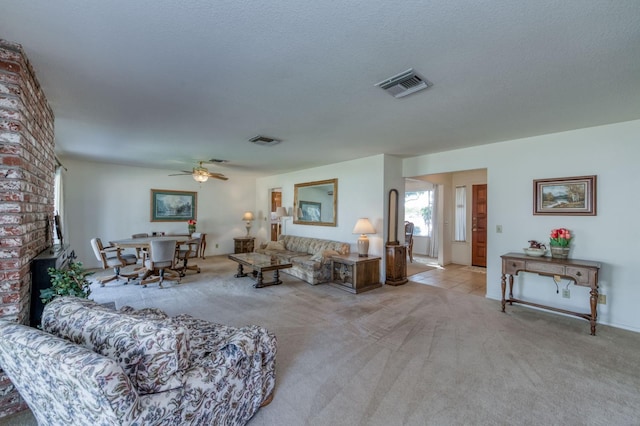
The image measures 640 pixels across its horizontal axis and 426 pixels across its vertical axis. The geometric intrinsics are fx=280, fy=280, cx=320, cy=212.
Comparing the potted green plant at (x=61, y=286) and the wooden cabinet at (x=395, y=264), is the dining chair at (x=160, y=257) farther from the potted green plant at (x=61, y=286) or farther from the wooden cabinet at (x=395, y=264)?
the wooden cabinet at (x=395, y=264)

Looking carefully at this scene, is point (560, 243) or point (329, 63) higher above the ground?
point (329, 63)

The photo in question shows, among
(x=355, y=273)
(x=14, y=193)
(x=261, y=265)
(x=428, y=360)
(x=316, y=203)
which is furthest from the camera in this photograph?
(x=316, y=203)

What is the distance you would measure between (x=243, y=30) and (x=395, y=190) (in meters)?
4.18

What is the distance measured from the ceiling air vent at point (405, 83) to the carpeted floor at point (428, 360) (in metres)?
2.41

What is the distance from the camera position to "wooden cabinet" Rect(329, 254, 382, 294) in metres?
4.65

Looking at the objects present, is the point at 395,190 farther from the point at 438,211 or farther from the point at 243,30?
the point at 243,30

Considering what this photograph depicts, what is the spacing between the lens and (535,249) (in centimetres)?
365

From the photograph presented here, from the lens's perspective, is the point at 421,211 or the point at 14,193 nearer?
the point at 14,193

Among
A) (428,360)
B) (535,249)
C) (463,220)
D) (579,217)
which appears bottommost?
(428,360)

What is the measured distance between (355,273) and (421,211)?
16.7 feet

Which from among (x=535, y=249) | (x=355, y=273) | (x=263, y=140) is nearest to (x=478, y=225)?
(x=535, y=249)

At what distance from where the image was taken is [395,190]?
5.36 m

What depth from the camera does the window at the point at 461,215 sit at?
23.7ft

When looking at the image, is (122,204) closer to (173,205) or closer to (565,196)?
(173,205)
